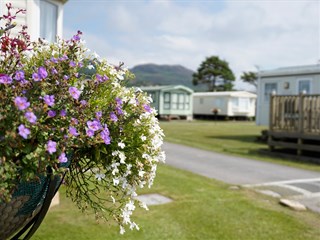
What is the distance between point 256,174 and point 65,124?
790 cm

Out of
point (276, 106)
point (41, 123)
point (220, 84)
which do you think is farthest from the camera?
point (220, 84)

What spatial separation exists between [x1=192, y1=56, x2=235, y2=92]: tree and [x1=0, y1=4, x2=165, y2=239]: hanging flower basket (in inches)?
2565

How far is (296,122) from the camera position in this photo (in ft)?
43.5

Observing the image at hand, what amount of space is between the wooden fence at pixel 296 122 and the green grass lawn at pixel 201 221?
659 centimetres

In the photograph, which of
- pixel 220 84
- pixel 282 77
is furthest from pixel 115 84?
pixel 220 84

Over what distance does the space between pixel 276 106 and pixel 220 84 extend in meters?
55.1

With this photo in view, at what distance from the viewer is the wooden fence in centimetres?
1275

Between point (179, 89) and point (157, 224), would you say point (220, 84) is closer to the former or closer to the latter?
point (179, 89)

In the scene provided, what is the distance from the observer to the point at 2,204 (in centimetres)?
213

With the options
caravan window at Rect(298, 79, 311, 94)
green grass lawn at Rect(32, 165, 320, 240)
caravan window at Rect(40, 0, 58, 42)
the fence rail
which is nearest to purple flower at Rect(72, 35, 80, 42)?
green grass lawn at Rect(32, 165, 320, 240)

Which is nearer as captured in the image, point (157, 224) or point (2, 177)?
point (2, 177)

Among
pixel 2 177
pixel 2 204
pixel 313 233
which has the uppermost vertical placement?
pixel 2 177

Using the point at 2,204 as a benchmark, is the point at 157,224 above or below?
below

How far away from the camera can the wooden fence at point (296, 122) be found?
12750 mm
